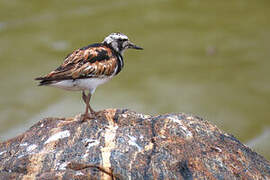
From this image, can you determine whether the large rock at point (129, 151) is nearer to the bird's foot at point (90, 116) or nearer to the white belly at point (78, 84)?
the bird's foot at point (90, 116)

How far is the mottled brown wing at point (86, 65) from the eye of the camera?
14.1 ft

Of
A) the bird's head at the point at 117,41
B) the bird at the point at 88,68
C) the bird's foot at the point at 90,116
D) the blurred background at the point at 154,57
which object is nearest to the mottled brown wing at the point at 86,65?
the bird at the point at 88,68

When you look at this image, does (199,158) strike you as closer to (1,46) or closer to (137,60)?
(137,60)

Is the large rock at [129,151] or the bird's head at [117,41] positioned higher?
the bird's head at [117,41]

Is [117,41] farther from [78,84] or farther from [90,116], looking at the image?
[90,116]

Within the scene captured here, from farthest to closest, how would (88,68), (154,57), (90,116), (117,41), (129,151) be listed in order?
1. (154,57)
2. (117,41)
3. (88,68)
4. (90,116)
5. (129,151)

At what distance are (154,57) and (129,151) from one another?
6.67m

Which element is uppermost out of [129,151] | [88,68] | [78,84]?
[88,68]

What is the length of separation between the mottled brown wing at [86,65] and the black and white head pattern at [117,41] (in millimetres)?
102

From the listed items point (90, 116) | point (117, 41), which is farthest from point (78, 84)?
point (117, 41)

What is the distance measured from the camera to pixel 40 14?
1152 centimetres

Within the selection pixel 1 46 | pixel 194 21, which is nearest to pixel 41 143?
pixel 1 46

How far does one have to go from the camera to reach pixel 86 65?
4426 millimetres

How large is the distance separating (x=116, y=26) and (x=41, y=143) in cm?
732
